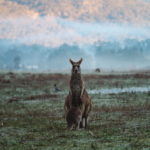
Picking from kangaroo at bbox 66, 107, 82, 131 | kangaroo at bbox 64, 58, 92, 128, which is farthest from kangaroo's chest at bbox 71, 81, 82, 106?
kangaroo at bbox 66, 107, 82, 131

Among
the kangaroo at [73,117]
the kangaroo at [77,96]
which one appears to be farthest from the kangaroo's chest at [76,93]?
the kangaroo at [73,117]

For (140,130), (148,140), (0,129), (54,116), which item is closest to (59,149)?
(148,140)

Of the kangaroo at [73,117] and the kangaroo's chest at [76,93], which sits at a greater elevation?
the kangaroo's chest at [76,93]

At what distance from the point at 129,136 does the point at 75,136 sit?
179 centimetres

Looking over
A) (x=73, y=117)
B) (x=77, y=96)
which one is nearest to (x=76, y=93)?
(x=77, y=96)

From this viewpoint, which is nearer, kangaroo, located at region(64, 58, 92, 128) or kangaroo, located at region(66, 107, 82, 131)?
kangaroo, located at region(66, 107, 82, 131)

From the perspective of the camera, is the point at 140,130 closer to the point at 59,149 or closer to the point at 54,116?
the point at 59,149

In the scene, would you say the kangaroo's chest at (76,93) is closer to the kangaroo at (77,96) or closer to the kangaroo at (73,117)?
the kangaroo at (77,96)

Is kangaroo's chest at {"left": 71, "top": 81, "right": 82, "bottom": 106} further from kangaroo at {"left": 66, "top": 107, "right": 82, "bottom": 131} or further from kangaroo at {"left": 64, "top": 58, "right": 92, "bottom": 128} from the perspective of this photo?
kangaroo at {"left": 66, "top": 107, "right": 82, "bottom": 131}

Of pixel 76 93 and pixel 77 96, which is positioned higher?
pixel 76 93

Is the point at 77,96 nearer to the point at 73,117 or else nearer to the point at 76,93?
Answer: the point at 76,93

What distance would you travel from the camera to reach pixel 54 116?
1900cm

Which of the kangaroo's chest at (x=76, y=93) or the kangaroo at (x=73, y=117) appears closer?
the kangaroo at (x=73, y=117)

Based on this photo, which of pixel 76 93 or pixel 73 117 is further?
pixel 76 93
